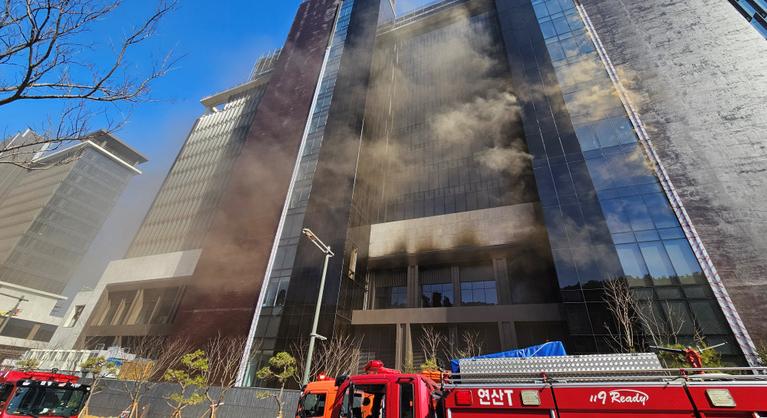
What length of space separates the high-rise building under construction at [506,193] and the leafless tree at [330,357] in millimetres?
1118

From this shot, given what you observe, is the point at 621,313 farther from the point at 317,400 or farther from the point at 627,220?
the point at 317,400

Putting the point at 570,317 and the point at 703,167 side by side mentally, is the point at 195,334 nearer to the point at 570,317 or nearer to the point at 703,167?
the point at 570,317

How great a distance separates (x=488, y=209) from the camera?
29656mm

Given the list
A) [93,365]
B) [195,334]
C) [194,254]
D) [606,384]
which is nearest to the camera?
[606,384]

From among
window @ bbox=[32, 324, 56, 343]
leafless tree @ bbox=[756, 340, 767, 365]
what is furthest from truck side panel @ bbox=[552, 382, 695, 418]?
window @ bbox=[32, 324, 56, 343]

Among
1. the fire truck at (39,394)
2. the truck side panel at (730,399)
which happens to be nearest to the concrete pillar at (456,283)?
the truck side panel at (730,399)

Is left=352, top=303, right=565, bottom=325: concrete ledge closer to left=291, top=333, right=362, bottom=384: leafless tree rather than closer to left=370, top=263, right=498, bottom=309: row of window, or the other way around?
left=370, top=263, right=498, bottom=309: row of window

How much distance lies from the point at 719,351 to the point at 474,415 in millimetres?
17426

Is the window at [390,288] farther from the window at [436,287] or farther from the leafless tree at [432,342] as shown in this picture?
the leafless tree at [432,342]

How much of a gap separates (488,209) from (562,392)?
25.3 meters

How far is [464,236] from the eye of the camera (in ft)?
96.2

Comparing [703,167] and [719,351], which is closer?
[719,351]

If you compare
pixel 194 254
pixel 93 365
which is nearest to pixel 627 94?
pixel 93 365

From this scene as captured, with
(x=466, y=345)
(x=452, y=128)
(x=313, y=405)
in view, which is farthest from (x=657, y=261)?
(x=452, y=128)
